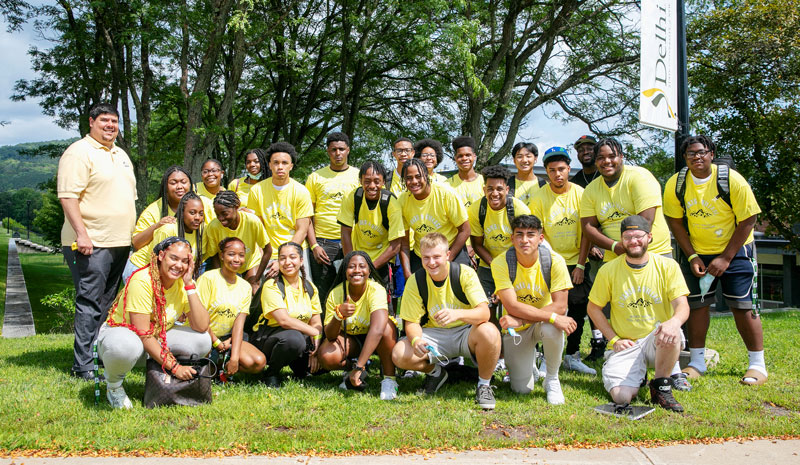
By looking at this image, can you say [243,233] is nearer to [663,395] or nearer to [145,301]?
[145,301]

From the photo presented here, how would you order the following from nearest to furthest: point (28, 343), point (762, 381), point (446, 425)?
1. point (446, 425)
2. point (762, 381)
3. point (28, 343)

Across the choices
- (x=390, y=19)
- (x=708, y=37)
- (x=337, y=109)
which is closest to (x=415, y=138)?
(x=337, y=109)

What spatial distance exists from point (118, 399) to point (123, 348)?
458 millimetres

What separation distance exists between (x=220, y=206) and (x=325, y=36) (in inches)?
472

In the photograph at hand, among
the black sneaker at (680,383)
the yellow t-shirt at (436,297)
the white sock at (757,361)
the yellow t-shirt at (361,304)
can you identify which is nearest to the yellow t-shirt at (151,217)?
the yellow t-shirt at (361,304)

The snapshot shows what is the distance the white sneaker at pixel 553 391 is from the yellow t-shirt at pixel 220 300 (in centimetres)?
267

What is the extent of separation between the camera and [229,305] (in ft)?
17.5

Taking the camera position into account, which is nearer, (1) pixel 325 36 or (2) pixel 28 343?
(2) pixel 28 343

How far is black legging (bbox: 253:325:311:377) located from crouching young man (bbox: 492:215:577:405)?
180 centimetres

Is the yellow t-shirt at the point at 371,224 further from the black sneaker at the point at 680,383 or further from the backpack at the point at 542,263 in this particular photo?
the black sneaker at the point at 680,383

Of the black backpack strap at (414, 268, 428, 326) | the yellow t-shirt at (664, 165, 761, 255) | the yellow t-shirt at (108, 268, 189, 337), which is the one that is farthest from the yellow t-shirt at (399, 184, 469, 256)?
the yellow t-shirt at (108, 268, 189, 337)

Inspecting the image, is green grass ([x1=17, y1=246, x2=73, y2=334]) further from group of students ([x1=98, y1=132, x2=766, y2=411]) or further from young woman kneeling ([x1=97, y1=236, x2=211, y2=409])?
young woman kneeling ([x1=97, y1=236, x2=211, y2=409])

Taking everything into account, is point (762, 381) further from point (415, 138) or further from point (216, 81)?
point (216, 81)

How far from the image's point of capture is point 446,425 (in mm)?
4176
